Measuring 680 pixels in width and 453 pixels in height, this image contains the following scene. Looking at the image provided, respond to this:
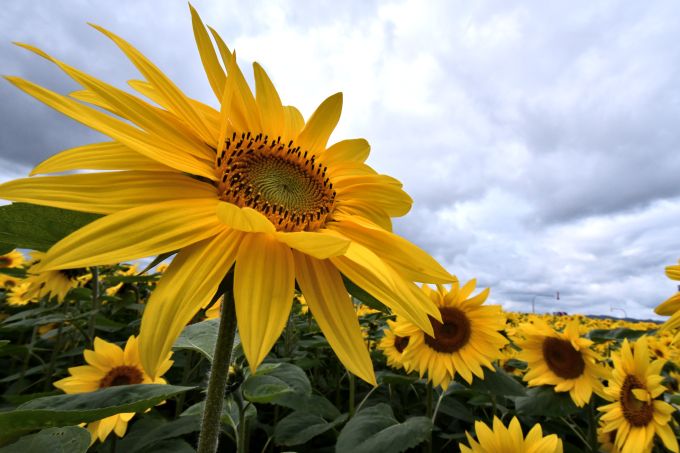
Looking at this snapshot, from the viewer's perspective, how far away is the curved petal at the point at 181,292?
842mm

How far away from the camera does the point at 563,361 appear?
386 centimetres

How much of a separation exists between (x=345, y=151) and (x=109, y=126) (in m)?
0.78

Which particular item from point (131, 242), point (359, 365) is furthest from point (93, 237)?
point (359, 365)

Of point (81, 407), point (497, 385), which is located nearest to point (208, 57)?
point (81, 407)

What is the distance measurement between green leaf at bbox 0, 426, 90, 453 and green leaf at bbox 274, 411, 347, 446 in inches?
79.1

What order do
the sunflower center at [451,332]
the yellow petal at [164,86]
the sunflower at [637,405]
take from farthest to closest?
1. the sunflower center at [451,332]
2. the sunflower at [637,405]
3. the yellow petal at [164,86]

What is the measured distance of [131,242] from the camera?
2.98 ft

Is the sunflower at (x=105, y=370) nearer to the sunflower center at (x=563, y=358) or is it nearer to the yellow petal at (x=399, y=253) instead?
the yellow petal at (x=399, y=253)

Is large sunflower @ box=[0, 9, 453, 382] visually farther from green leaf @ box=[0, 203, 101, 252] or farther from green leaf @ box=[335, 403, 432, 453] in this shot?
green leaf @ box=[335, 403, 432, 453]

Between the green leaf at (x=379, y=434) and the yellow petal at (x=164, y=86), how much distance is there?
2.03 m

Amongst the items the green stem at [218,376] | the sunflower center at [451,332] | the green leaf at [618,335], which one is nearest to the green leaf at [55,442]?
the green stem at [218,376]

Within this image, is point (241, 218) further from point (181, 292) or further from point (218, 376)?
point (218, 376)

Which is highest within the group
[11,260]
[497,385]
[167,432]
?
[11,260]

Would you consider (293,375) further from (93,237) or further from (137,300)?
(137,300)
